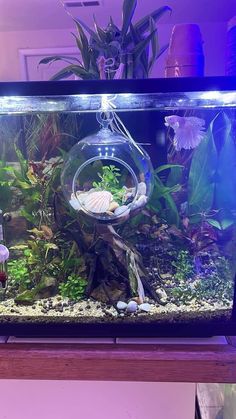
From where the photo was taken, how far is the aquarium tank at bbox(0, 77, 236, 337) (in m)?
0.62

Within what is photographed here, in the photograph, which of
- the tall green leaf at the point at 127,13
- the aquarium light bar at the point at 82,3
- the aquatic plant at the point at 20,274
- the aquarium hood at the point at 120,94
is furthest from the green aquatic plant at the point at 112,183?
the aquarium light bar at the point at 82,3

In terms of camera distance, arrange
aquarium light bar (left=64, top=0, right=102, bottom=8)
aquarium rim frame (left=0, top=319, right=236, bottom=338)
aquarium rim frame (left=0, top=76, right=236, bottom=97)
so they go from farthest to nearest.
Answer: aquarium light bar (left=64, top=0, right=102, bottom=8) < aquarium rim frame (left=0, top=319, right=236, bottom=338) < aquarium rim frame (left=0, top=76, right=236, bottom=97)

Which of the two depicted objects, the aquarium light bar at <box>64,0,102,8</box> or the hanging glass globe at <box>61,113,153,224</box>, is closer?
the hanging glass globe at <box>61,113,153,224</box>

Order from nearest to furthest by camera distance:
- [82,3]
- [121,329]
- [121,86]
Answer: [121,86], [121,329], [82,3]

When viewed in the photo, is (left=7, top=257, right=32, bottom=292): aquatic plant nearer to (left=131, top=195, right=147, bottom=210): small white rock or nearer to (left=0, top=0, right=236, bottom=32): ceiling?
(left=131, top=195, right=147, bottom=210): small white rock

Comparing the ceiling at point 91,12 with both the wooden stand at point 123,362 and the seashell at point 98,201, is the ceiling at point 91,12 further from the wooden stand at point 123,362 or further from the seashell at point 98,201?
the wooden stand at point 123,362

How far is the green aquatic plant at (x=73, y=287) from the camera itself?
68 cm

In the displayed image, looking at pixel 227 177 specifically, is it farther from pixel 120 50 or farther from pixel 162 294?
pixel 120 50

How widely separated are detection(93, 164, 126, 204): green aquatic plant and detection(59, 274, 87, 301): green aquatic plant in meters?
0.18

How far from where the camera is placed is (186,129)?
63cm

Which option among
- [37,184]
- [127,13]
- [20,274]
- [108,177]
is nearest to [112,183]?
[108,177]

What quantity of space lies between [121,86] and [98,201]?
21 cm

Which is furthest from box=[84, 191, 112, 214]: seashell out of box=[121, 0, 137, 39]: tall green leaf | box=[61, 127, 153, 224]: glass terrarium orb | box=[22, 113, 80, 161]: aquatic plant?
box=[121, 0, 137, 39]: tall green leaf

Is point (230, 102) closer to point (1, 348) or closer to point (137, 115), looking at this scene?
point (137, 115)
